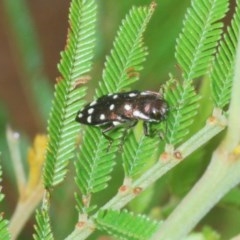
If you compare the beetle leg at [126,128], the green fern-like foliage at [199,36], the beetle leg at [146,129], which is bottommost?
the beetle leg at [146,129]

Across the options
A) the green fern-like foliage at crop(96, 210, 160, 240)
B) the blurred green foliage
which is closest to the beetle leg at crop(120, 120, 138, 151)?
the green fern-like foliage at crop(96, 210, 160, 240)

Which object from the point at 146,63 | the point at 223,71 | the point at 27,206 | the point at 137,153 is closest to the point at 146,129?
the point at 137,153

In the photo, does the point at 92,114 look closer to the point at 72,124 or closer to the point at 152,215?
the point at 72,124

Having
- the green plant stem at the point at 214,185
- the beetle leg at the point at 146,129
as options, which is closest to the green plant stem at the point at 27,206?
the beetle leg at the point at 146,129

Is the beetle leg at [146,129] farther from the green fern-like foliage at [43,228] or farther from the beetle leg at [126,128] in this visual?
the green fern-like foliage at [43,228]

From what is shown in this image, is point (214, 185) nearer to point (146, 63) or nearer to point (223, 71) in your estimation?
point (223, 71)

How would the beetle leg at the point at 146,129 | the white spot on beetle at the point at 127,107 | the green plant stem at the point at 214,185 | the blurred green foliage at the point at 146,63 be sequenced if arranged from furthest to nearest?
the blurred green foliage at the point at 146,63, the white spot on beetle at the point at 127,107, the beetle leg at the point at 146,129, the green plant stem at the point at 214,185
